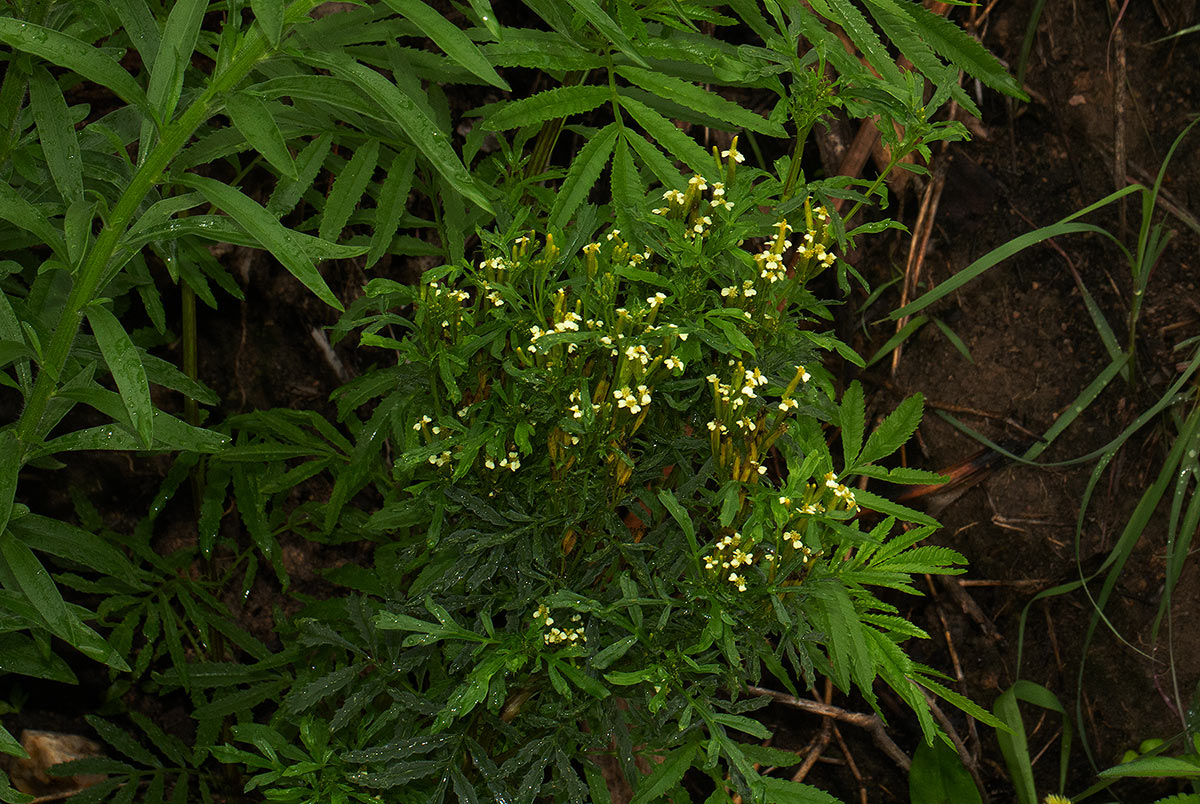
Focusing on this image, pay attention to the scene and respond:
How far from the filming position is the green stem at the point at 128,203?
1237 mm

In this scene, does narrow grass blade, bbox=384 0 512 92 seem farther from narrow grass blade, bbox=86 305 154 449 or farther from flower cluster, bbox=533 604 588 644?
flower cluster, bbox=533 604 588 644

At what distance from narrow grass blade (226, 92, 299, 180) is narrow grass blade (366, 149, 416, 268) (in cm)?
46

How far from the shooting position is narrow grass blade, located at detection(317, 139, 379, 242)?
1.71 m

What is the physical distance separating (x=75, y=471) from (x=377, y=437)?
1.20 metres

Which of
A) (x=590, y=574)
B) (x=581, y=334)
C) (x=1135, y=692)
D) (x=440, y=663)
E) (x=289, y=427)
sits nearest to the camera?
(x=581, y=334)

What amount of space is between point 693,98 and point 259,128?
0.65 m

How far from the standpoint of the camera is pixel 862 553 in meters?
1.55

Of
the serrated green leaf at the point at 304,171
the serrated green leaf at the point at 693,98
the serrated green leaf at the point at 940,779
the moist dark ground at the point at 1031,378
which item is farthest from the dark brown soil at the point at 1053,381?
the serrated green leaf at the point at 304,171

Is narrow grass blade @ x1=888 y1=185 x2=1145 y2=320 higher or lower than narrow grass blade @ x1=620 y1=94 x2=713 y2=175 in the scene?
lower

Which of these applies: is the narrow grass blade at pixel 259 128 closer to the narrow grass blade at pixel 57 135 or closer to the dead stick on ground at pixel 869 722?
the narrow grass blade at pixel 57 135

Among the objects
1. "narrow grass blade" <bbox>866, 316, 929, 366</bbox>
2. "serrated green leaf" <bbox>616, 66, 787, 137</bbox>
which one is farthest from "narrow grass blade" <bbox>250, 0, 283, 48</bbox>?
"narrow grass blade" <bbox>866, 316, 929, 366</bbox>

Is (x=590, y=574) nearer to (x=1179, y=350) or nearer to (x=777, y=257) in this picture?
(x=777, y=257)

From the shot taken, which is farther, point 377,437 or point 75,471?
point 75,471

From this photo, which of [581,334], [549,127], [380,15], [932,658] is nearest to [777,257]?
[581,334]
